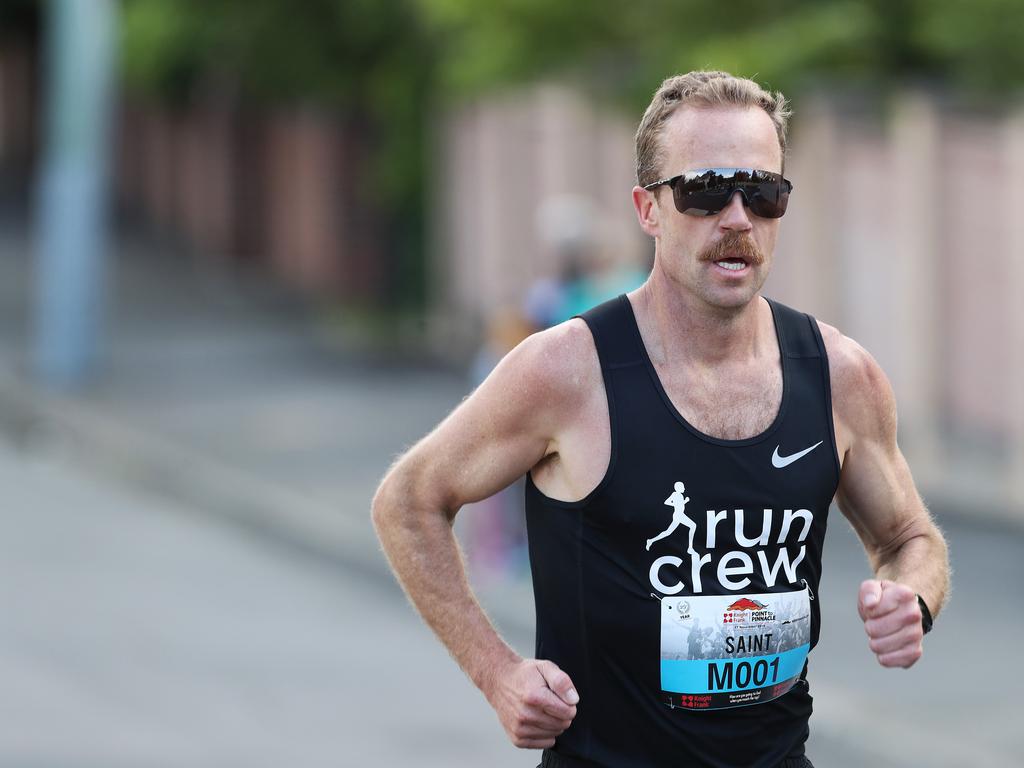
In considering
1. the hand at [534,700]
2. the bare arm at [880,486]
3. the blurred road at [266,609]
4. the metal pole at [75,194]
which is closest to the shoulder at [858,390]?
the bare arm at [880,486]

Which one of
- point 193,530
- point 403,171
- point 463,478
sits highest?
point 403,171

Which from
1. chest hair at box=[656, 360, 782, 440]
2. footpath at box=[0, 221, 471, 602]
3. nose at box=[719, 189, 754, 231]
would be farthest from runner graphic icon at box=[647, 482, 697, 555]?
footpath at box=[0, 221, 471, 602]

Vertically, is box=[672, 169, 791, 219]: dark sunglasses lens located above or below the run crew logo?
above

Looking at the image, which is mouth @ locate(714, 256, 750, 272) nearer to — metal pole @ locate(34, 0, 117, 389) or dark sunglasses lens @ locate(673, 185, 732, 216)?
dark sunglasses lens @ locate(673, 185, 732, 216)

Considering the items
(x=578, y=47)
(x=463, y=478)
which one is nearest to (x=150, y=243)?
(x=578, y=47)

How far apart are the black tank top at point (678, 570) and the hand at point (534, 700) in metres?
0.10

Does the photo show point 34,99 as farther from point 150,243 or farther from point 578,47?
point 578,47

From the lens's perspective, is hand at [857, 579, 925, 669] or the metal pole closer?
hand at [857, 579, 925, 669]

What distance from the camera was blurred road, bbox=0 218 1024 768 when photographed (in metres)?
7.69

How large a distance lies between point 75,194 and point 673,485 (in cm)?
1445

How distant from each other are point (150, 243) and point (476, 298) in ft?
34.4

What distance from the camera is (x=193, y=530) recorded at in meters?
12.3

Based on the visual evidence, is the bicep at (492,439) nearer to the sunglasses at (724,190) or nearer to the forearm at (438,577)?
the forearm at (438,577)

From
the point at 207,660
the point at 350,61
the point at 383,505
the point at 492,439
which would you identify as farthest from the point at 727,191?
the point at 350,61
